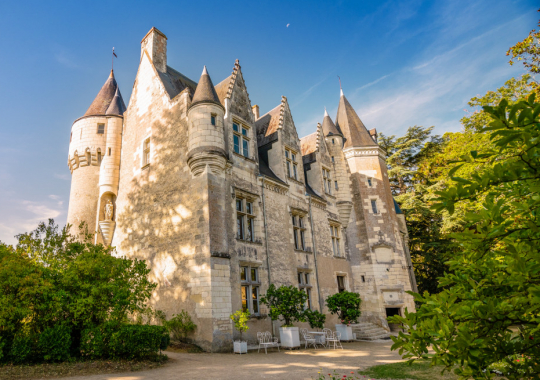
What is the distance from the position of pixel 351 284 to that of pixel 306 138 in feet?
34.3

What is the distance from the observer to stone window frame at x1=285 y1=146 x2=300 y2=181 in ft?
61.9

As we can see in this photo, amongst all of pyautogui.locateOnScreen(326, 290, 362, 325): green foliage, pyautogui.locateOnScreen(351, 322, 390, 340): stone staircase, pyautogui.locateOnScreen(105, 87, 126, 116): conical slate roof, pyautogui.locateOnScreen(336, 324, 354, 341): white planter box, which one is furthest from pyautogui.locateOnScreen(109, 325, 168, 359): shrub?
pyautogui.locateOnScreen(105, 87, 126, 116): conical slate roof

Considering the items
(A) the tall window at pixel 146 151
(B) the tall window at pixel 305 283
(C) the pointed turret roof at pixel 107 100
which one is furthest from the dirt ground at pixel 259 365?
(C) the pointed turret roof at pixel 107 100

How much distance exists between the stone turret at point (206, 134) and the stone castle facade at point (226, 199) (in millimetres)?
49

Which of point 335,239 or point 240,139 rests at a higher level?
point 240,139

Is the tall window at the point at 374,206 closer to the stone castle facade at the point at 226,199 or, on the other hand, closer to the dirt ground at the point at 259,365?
the stone castle facade at the point at 226,199

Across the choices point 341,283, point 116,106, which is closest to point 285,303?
point 341,283

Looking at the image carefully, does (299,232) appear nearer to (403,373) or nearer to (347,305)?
(347,305)

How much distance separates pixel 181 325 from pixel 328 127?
56.1ft

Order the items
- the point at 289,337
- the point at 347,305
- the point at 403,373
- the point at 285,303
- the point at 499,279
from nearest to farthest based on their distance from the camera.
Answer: the point at 499,279 < the point at 403,373 < the point at 285,303 < the point at 289,337 < the point at 347,305

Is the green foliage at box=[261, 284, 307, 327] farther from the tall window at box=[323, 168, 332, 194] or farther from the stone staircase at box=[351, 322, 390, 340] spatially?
the tall window at box=[323, 168, 332, 194]

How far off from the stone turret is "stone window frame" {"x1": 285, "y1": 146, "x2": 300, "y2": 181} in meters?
5.56

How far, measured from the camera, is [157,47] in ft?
61.2

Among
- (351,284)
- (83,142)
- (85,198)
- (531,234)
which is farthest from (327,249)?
(531,234)
